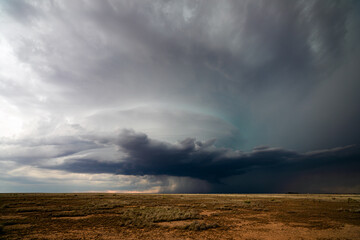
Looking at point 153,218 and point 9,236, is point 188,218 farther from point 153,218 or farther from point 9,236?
point 9,236

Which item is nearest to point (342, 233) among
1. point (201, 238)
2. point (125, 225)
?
point (201, 238)

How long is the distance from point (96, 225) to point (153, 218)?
6178 mm

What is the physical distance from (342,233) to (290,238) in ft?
17.3

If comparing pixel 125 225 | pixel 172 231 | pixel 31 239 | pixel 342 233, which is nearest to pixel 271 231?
pixel 342 233

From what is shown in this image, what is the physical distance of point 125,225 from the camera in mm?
18625

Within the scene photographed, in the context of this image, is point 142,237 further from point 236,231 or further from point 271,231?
point 271,231

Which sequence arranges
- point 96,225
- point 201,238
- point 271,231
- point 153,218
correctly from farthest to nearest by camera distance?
1. point 153,218
2. point 96,225
3. point 271,231
4. point 201,238

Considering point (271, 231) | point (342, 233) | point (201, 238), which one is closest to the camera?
point (201, 238)

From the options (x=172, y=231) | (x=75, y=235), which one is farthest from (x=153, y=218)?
(x=75, y=235)

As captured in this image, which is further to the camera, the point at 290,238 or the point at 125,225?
the point at 125,225

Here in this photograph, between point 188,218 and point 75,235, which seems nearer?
point 75,235

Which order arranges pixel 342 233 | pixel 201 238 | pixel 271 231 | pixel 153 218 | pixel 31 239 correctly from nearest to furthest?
1. pixel 31 239
2. pixel 201 238
3. pixel 342 233
4. pixel 271 231
5. pixel 153 218

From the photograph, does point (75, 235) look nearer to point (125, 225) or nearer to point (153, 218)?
point (125, 225)

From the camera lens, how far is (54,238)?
13734mm
